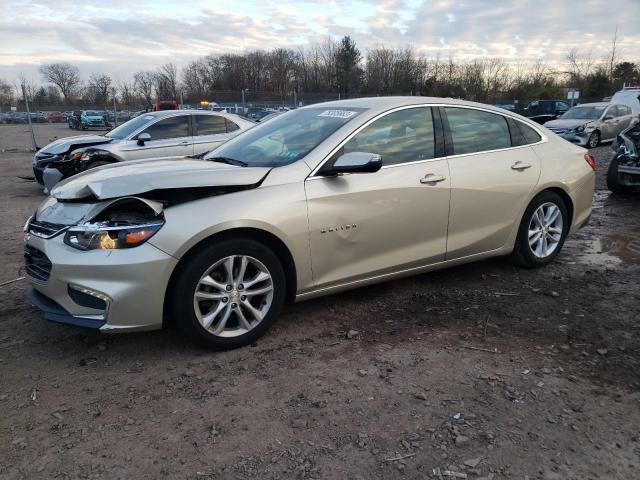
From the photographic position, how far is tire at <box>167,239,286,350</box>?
3.11 m

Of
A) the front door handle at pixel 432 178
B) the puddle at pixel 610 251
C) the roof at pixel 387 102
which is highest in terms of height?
the roof at pixel 387 102

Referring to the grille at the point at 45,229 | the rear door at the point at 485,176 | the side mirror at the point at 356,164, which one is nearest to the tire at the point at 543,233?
the rear door at the point at 485,176

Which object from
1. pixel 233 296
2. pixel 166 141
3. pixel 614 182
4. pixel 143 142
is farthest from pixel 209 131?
pixel 614 182

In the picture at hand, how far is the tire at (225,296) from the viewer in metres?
3.11

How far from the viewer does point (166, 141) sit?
895cm

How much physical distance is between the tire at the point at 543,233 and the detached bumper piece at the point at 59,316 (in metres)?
3.65

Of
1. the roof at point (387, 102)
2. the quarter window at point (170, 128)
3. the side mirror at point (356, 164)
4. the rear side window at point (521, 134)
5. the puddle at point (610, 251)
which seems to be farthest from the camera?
the quarter window at point (170, 128)

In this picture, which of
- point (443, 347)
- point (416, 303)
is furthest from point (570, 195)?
point (443, 347)

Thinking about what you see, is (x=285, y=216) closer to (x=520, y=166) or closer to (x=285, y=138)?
(x=285, y=138)

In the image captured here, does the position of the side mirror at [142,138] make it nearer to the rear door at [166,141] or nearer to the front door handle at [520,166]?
the rear door at [166,141]

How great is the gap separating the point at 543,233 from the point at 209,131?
21.2 ft

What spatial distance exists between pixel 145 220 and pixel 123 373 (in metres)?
0.95

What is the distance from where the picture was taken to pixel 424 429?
2.55 meters

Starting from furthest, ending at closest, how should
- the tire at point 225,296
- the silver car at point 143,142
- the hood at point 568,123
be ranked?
the hood at point 568,123, the silver car at point 143,142, the tire at point 225,296
